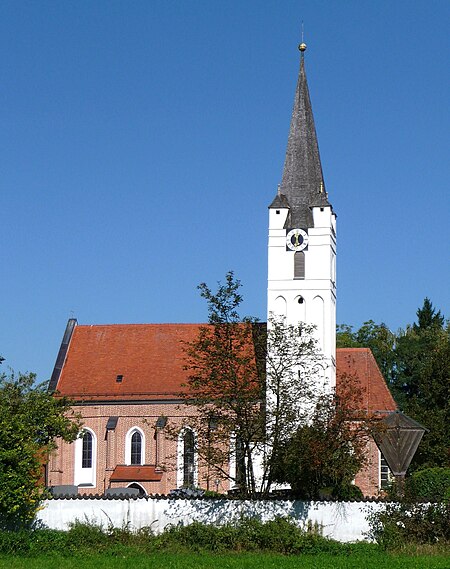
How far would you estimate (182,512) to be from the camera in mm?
35312

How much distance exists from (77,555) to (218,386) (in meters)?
8.36

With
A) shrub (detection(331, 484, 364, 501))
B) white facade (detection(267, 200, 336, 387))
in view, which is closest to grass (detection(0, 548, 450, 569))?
shrub (detection(331, 484, 364, 501))

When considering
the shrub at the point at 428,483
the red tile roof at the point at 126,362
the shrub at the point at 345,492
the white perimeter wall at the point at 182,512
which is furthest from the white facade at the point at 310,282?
the white perimeter wall at the point at 182,512

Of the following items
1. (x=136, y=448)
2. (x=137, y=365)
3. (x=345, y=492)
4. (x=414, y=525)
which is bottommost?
(x=414, y=525)

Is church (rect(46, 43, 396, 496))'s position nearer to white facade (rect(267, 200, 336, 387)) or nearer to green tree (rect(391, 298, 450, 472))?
white facade (rect(267, 200, 336, 387))

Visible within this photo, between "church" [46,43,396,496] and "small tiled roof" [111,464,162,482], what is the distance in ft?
0.16

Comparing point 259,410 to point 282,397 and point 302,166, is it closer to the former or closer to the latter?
point 282,397

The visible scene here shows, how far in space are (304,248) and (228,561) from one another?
26293mm

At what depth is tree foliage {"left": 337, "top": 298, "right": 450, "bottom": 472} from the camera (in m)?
56.1

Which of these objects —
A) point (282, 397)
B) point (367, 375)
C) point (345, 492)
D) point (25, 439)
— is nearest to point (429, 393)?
point (367, 375)

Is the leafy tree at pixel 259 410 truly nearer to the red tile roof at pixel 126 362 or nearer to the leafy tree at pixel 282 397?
the leafy tree at pixel 282 397

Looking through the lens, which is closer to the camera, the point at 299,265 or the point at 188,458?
the point at 188,458

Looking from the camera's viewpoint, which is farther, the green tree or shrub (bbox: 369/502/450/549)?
the green tree

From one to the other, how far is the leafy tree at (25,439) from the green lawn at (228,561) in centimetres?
302
